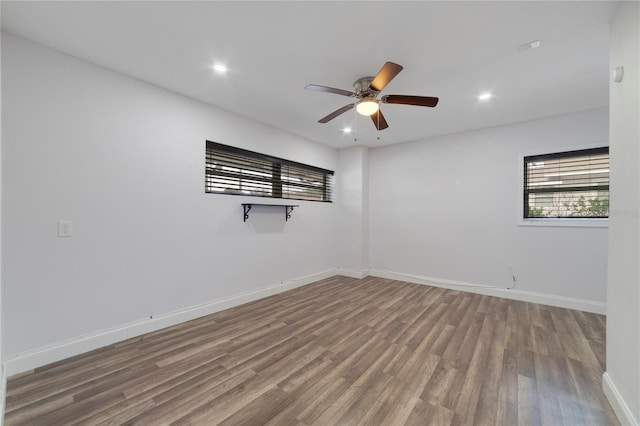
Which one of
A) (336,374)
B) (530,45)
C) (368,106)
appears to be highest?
(530,45)

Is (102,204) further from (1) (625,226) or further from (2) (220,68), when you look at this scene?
(1) (625,226)

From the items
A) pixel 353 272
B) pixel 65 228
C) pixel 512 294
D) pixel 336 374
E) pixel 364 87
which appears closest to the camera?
pixel 336 374

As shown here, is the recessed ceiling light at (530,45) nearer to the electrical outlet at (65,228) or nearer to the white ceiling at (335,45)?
the white ceiling at (335,45)

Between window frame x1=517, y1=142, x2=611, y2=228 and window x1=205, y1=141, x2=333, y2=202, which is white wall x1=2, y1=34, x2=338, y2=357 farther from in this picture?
window frame x1=517, y1=142, x2=611, y2=228

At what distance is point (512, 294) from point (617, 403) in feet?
7.83

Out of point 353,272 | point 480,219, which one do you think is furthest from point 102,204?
point 480,219

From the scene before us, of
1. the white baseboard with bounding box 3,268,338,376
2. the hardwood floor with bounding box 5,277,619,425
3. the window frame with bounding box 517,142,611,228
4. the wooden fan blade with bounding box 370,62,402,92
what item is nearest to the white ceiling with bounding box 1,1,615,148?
the wooden fan blade with bounding box 370,62,402,92

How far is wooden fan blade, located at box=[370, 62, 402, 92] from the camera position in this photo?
189 centimetres

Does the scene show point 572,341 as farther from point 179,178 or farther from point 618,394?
point 179,178

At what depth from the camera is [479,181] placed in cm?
408

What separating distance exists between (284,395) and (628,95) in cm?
287

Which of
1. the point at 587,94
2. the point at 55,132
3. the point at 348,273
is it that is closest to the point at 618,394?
the point at 587,94

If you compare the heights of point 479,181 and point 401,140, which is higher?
point 401,140

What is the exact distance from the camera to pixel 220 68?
2408 millimetres
